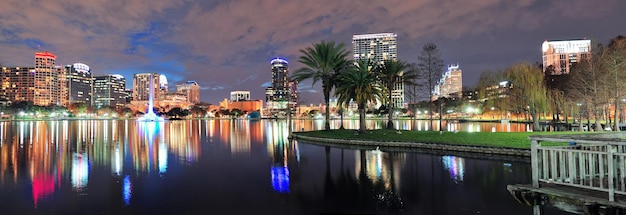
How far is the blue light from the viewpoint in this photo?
14.4 metres

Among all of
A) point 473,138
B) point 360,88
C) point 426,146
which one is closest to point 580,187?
point 426,146

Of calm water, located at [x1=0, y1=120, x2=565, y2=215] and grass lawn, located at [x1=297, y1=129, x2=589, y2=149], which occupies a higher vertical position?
grass lawn, located at [x1=297, y1=129, x2=589, y2=149]

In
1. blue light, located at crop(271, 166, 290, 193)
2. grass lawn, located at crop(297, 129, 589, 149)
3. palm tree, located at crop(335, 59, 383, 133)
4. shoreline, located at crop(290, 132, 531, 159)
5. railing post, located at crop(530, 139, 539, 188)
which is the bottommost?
blue light, located at crop(271, 166, 290, 193)

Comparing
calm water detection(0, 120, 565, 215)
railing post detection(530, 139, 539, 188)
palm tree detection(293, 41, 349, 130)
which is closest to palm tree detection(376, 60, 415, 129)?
palm tree detection(293, 41, 349, 130)

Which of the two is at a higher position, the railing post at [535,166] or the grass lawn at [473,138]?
the railing post at [535,166]

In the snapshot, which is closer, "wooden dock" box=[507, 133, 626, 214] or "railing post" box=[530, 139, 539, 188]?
"wooden dock" box=[507, 133, 626, 214]

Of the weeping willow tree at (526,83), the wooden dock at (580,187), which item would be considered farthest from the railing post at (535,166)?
the weeping willow tree at (526,83)

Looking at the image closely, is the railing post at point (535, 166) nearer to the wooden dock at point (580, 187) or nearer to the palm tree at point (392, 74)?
the wooden dock at point (580, 187)

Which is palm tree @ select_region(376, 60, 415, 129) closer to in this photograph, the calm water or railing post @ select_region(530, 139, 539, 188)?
the calm water

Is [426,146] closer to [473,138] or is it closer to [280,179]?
[473,138]

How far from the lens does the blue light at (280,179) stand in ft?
47.1

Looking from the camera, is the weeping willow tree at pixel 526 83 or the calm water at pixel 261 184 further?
the weeping willow tree at pixel 526 83

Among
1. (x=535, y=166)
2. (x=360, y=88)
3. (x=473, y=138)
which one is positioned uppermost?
(x=360, y=88)

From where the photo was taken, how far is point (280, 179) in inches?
643
